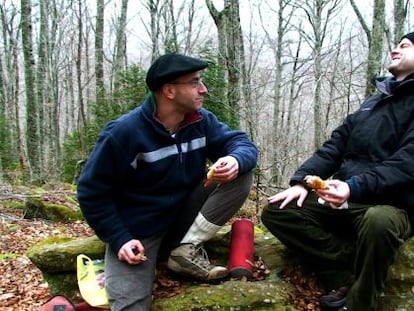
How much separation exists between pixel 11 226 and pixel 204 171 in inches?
160

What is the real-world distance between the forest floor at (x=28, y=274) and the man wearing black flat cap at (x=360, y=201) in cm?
15

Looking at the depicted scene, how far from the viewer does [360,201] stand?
102 inches

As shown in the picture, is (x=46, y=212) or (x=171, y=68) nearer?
(x=171, y=68)

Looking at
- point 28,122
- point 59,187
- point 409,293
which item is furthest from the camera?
point 28,122

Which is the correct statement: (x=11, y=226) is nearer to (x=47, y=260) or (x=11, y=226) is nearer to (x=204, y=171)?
(x=47, y=260)

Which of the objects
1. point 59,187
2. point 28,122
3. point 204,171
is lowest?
point 59,187

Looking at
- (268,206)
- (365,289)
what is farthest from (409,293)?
(268,206)

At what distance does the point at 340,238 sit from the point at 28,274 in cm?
286

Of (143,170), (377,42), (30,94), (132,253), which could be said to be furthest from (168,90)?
(30,94)

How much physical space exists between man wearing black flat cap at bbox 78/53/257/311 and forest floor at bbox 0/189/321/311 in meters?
0.35

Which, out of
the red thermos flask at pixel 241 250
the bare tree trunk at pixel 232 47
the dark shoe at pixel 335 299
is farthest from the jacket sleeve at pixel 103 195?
the bare tree trunk at pixel 232 47

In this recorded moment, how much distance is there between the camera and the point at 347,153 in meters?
2.90

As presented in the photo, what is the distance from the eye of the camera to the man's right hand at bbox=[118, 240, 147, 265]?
8.42 feet

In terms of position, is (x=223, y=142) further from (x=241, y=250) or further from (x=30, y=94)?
(x=30, y=94)
